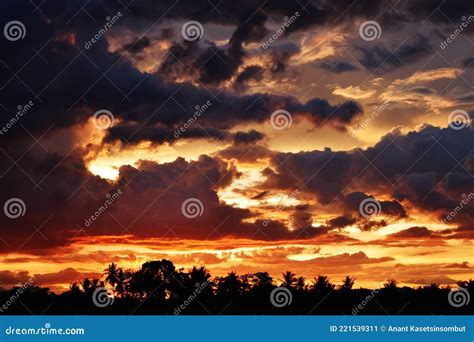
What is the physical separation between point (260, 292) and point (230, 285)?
16.7ft

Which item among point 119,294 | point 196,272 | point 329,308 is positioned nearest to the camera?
point 329,308

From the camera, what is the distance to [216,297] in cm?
10031

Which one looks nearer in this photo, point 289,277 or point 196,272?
point 196,272

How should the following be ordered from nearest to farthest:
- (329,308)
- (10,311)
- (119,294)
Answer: (10,311) → (329,308) → (119,294)

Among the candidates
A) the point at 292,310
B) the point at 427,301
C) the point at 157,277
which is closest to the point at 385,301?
the point at 427,301

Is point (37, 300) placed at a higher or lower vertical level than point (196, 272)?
lower

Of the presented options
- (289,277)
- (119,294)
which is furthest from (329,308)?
(119,294)

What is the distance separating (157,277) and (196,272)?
6.94 m

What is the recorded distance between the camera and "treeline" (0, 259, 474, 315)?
88562 millimetres

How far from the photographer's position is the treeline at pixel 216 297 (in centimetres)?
8856

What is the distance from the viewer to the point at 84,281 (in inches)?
4269

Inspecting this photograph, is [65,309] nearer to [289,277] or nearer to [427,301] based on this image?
[289,277]

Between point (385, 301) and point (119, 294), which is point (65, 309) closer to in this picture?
point (119, 294)

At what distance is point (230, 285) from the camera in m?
107
